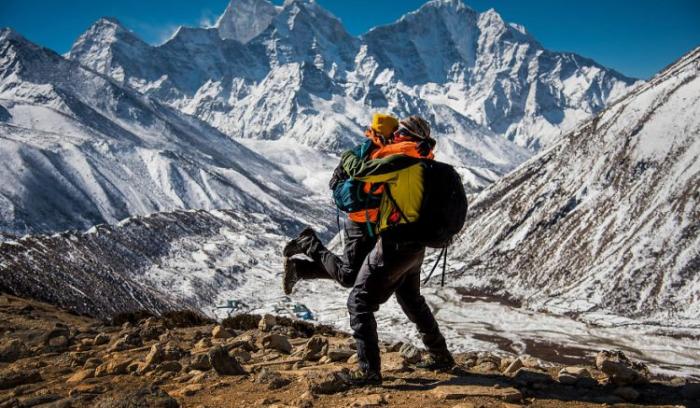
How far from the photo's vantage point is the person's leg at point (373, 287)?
25.1 feet

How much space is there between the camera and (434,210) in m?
7.47

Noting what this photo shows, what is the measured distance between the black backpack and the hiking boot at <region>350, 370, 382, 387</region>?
2.03m

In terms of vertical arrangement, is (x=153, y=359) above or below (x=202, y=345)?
above

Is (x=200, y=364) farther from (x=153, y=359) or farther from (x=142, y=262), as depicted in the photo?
(x=142, y=262)

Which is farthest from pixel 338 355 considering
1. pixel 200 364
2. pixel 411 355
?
pixel 200 364

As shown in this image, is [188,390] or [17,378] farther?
[17,378]

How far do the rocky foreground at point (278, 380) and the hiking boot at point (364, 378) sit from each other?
0.12 m

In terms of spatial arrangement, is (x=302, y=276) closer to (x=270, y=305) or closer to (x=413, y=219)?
(x=413, y=219)

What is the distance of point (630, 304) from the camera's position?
253ft

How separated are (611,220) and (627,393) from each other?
296ft

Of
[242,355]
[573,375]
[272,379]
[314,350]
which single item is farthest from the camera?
[314,350]

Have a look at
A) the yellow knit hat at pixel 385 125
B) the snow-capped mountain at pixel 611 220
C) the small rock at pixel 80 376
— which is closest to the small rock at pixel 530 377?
the yellow knit hat at pixel 385 125

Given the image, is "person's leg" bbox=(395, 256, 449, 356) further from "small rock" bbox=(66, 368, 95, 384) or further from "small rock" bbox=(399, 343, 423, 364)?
"small rock" bbox=(66, 368, 95, 384)

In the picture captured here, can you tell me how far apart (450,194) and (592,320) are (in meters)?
78.5
